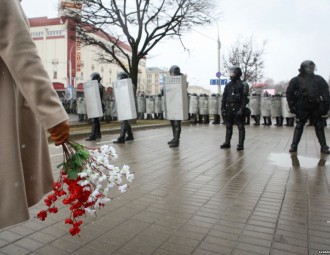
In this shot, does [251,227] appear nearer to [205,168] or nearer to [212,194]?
[212,194]

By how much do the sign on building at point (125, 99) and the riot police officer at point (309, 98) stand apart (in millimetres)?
4559

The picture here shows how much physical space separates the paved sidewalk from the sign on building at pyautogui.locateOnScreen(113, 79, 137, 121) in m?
4.34

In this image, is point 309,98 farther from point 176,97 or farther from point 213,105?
point 213,105

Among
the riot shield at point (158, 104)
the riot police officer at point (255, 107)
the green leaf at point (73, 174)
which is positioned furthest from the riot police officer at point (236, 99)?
the riot shield at point (158, 104)

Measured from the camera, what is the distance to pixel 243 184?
503cm

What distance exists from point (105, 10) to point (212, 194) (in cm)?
1597

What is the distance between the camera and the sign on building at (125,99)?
1052 centimetres

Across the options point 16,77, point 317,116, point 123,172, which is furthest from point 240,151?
point 16,77

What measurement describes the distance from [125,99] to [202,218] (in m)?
7.67

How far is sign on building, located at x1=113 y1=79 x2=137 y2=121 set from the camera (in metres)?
10.5

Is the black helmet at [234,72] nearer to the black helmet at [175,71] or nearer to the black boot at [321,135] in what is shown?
the black helmet at [175,71]

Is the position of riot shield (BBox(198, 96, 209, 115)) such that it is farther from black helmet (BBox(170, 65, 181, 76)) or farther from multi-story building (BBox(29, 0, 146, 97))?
multi-story building (BBox(29, 0, 146, 97))

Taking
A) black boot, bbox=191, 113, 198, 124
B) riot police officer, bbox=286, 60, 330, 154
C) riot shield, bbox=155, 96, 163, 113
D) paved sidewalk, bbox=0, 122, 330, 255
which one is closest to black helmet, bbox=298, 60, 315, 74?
riot police officer, bbox=286, 60, 330, 154

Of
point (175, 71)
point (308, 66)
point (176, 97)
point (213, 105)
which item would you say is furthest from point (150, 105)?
point (308, 66)
